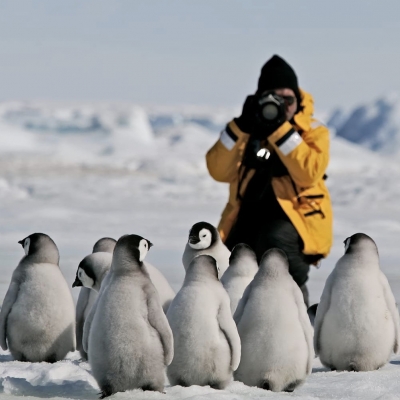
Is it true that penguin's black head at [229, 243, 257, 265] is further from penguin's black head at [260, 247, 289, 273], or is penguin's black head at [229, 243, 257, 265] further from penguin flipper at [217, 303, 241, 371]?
penguin flipper at [217, 303, 241, 371]

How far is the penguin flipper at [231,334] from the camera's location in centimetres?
296

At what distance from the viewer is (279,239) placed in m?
4.71

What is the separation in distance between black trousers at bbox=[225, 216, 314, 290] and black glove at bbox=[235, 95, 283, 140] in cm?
48

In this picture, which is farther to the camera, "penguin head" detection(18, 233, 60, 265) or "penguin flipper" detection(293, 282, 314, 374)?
"penguin head" detection(18, 233, 60, 265)

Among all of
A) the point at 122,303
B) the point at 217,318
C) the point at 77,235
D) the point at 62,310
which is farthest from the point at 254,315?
the point at 77,235

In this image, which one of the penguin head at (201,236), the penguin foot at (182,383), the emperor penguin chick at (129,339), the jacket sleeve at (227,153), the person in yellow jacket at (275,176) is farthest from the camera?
the jacket sleeve at (227,153)

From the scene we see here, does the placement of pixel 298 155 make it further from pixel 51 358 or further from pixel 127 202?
pixel 127 202

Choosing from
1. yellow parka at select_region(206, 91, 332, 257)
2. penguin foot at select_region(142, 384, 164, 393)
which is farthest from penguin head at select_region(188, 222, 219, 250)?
penguin foot at select_region(142, 384, 164, 393)

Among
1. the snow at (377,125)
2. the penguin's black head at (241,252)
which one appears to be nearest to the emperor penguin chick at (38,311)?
the penguin's black head at (241,252)

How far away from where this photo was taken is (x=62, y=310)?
3580mm

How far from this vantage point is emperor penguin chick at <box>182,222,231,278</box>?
4.21 meters

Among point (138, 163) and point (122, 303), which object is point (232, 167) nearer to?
point (122, 303)

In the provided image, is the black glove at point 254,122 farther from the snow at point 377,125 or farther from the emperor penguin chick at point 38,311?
the snow at point 377,125

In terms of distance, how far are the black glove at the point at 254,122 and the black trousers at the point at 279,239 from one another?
0.48 m
